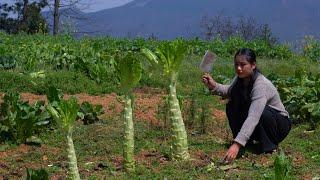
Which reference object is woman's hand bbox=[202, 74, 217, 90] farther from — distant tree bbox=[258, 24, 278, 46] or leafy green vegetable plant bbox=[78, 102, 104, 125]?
distant tree bbox=[258, 24, 278, 46]

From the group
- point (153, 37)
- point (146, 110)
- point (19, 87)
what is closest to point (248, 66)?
point (146, 110)

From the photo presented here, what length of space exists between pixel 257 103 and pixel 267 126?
394 millimetres

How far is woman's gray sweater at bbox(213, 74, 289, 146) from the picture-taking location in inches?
218

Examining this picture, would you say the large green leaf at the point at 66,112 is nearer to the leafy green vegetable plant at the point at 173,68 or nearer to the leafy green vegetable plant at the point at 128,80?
the leafy green vegetable plant at the point at 128,80

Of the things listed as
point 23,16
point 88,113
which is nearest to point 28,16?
point 23,16

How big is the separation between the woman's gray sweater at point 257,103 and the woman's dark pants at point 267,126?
0.09 metres

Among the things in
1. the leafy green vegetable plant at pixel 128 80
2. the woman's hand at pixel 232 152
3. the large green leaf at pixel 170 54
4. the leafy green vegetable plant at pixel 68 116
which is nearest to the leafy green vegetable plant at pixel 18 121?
the leafy green vegetable plant at pixel 128 80

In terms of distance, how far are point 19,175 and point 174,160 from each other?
1.38 m

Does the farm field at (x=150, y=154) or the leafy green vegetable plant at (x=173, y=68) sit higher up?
the leafy green vegetable plant at (x=173, y=68)

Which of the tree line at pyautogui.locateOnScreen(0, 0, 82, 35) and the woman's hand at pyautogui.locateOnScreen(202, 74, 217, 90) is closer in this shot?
the woman's hand at pyautogui.locateOnScreen(202, 74, 217, 90)

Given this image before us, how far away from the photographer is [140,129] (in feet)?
24.4

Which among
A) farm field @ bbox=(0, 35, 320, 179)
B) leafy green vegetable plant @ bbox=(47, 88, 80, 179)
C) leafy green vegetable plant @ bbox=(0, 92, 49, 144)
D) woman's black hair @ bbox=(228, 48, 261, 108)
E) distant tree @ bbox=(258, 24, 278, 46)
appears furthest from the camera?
Answer: distant tree @ bbox=(258, 24, 278, 46)

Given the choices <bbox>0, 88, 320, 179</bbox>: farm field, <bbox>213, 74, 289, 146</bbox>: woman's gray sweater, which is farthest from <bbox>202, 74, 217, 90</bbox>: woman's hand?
<bbox>0, 88, 320, 179</bbox>: farm field

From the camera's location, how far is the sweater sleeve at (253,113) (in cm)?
551
